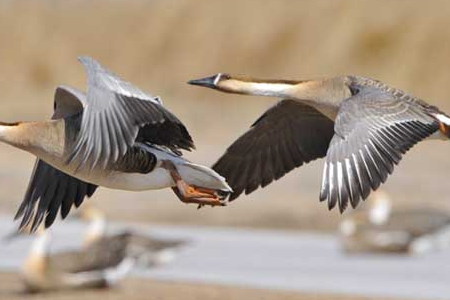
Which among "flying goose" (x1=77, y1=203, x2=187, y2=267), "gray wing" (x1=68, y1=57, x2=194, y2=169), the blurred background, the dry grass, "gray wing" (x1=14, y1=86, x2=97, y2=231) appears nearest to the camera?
"gray wing" (x1=68, y1=57, x2=194, y2=169)

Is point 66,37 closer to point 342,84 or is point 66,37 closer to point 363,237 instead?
point 363,237

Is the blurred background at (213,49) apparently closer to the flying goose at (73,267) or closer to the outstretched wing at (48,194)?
the flying goose at (73,267)

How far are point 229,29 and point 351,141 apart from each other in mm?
38388

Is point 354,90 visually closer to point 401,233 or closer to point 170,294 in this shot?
point 170,294

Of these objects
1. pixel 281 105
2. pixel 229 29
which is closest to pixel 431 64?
pixel 229 29

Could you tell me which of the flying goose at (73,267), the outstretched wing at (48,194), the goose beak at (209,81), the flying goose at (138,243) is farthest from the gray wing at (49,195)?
the flying goose at (138,243)

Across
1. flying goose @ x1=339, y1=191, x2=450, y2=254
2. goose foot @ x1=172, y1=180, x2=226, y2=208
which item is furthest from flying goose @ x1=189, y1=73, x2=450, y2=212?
flying goose @ x1=339, y1=191, x2=450, y2=254

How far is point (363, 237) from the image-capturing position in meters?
18.2

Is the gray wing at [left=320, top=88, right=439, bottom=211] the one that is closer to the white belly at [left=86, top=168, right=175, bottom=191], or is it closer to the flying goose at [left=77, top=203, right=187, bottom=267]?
the white belly at [left=86, top=168, right=175, bottom=191]

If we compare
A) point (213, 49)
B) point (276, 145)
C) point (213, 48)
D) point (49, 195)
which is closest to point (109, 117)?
point (49, 195)

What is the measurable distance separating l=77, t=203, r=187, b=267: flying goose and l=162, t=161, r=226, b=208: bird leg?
692 cm

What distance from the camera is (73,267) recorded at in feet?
48.5

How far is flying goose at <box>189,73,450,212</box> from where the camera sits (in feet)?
27.5

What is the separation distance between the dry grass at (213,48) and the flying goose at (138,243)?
37.9 feet
